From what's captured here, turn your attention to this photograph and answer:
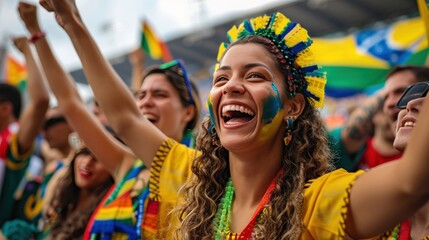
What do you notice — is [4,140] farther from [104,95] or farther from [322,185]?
[322,185]

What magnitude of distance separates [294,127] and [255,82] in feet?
0.75

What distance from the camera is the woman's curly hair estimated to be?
1563mm

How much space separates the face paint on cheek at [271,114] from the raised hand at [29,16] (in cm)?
145

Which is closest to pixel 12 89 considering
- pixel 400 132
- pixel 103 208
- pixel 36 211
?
pixel 36 211

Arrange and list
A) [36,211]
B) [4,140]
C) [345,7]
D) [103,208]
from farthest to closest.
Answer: [345,7] → [36,211] → [4,140] → [103,208]

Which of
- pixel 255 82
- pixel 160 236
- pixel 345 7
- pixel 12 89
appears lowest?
pixel 160 236

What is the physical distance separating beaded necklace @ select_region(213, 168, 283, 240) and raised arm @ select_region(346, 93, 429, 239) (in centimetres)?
34

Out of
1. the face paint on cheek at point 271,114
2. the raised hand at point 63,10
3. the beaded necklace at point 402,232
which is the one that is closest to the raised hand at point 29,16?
the raised hand at point 63,10

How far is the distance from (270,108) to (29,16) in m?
1.51

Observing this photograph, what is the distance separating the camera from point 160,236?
2.11 metres

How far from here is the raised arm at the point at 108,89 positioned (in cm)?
215

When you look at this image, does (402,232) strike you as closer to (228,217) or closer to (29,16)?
(228,217)

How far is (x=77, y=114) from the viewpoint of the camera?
2611 millimetres

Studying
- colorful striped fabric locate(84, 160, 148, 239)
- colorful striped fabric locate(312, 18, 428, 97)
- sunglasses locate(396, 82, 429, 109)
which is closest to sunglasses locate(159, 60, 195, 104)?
colorful striped fabric locate(84, 160, 148, 239)
